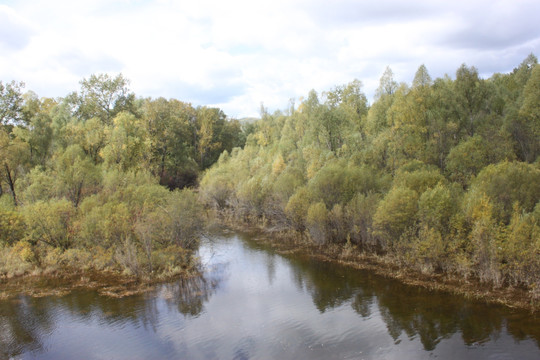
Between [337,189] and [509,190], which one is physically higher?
[337,189]

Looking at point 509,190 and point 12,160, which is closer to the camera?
point 509,190

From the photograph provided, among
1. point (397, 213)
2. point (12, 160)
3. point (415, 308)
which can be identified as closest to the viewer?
point (415, 308)

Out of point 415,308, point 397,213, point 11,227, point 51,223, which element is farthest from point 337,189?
point 11,227

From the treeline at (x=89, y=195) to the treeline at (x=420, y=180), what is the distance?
1251 cm

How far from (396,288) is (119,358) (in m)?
17.8

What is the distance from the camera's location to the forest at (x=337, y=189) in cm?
2586

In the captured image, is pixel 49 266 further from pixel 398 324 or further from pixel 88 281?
pixel 398 324

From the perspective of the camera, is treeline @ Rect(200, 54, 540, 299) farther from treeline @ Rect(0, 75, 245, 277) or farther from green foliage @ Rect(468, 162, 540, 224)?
treeline @ Rect(0, 75, 245, 277)

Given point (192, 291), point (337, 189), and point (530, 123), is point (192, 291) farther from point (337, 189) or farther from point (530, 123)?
point (530, 123)

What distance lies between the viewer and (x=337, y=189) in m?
36.8

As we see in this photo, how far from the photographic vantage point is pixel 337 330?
20266mm

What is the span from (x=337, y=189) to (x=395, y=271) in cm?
1128

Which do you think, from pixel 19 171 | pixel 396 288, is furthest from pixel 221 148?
pixel 396 288

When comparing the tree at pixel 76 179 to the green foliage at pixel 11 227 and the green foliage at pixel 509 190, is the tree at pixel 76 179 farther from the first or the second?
the green foliage at pixel 509 190
